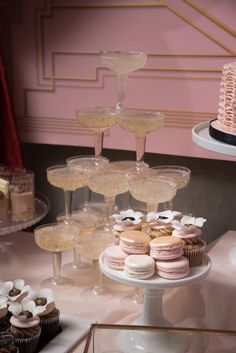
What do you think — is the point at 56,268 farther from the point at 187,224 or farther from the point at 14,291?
the point at 187,224

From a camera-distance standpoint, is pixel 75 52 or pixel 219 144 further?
pixel 75 52

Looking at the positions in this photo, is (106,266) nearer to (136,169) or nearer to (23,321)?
(23,321)

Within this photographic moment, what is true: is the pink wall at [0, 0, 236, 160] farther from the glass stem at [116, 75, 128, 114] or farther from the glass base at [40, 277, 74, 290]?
the glass base at [40, 277, 74, 290]

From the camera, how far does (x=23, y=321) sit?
1.08 metres

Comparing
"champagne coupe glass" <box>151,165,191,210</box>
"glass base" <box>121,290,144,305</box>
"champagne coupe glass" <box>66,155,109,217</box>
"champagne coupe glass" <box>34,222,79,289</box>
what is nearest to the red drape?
"champagne coupe glass" <box>66,155,109,217</box>

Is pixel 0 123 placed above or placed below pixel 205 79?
below

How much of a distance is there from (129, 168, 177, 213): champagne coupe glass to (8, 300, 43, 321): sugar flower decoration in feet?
1.29

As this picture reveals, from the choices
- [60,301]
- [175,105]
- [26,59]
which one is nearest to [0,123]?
[26,59]

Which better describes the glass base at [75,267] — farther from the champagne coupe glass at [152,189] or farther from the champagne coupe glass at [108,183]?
the champagne coupe glass at [152,189]

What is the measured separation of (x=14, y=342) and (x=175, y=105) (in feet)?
3.21

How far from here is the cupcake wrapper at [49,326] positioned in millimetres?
1143

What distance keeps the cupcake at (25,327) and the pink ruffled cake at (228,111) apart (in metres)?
0.59

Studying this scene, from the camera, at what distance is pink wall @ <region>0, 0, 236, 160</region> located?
165 centimetres

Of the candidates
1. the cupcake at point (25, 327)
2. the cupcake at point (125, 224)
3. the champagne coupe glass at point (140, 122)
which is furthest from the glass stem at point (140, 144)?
the cupcake at point (25, 327)
